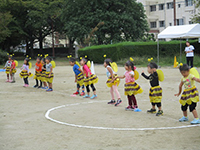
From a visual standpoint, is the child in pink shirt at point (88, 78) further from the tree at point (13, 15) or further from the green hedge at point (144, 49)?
the tree at point (13, 15)

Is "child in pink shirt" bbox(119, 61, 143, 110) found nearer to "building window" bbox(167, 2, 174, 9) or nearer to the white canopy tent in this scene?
the white canopy tent

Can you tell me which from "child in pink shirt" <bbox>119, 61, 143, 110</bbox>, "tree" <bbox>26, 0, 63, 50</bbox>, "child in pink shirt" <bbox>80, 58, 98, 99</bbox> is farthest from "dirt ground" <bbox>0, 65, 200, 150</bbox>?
"tree" <bbox>26, 0, 63, 50</bbox>

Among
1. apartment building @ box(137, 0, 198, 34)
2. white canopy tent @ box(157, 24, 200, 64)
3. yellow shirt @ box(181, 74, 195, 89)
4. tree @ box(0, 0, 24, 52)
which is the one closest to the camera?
yellow shirt @ box(181, 74, 195, 89)

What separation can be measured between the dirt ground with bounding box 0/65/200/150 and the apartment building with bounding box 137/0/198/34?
177 ft

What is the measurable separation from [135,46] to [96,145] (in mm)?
25590

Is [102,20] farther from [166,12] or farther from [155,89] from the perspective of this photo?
[166,12]

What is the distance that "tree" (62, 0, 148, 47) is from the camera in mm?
38844

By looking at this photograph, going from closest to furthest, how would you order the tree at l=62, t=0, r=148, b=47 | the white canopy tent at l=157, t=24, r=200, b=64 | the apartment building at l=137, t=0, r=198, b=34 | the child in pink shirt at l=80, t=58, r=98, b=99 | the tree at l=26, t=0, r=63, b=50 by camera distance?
the child in pink shirt at l=80, t=58, r=98, b=99, the white canopy tent at l=157, t=24, r=200, b=64, the tree at l=62, t=0, r=148, b=47, the tree at l=26, t=0, r=63, b=50, the apartment building at l=137, t=0, r=198, b=34

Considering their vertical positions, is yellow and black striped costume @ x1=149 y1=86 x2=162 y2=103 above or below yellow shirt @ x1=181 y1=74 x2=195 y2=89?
below

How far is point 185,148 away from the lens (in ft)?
18.5

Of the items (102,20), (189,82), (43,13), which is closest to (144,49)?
(102,20)

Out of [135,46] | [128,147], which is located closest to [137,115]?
[128,147]

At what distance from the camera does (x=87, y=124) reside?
780 cm

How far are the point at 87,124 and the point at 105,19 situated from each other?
1272 inches
